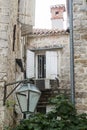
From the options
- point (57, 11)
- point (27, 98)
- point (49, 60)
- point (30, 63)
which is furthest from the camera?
point (57, 11)

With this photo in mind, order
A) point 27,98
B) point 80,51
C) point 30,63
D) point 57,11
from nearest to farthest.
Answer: point 27,98 < point 80,51 < point 30,63 < point 57,11

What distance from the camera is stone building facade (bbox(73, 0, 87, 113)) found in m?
8.30

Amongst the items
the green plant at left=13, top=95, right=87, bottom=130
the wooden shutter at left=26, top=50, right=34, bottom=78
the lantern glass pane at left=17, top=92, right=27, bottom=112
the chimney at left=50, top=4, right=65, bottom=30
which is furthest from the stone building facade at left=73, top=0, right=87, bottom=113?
the chimney at left=50, top=4, right=65, bottom=30

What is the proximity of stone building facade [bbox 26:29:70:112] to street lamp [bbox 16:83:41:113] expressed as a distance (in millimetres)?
9426

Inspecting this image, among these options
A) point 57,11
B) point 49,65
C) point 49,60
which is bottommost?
point 49,65

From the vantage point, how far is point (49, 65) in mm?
17547

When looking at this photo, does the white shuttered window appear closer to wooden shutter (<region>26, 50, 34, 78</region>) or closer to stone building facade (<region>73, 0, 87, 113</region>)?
wooden shutter (<region>26, 50, 34, 78</region>)

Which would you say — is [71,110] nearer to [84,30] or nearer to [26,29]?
[84,30]

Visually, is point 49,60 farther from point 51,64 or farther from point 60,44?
point 60,44

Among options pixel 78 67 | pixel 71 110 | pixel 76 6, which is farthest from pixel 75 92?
pixel 76 6

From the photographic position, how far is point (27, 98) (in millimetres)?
7211

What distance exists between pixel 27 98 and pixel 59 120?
0.74 meters

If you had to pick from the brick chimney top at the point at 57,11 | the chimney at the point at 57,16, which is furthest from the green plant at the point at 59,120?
the brick chimney top at the point at 57,11

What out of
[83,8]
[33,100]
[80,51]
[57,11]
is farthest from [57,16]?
→ [33,100]
